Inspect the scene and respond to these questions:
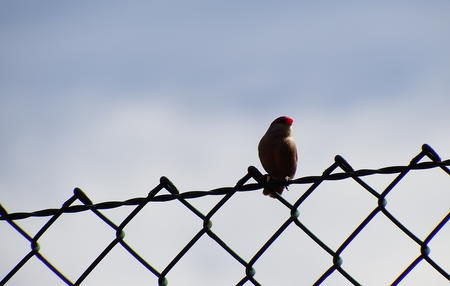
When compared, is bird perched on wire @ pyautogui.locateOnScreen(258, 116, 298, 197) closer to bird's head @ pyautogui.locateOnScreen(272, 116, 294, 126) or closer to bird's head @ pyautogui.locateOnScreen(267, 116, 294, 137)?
bird's head @ pyautogui.locateOnScreen(267, 116, 294, 137)

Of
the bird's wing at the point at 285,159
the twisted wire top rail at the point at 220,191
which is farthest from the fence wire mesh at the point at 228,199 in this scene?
the bird's wing at the point at 285,159

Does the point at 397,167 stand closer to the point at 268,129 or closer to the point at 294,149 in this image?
the point at 294,149

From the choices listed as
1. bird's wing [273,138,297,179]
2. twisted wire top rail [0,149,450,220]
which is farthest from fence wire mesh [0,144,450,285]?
bird's wing [273,138,297,179]

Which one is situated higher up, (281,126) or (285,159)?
(281,126)

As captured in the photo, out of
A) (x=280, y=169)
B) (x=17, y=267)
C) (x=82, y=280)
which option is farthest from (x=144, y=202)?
(x=280, y=169)

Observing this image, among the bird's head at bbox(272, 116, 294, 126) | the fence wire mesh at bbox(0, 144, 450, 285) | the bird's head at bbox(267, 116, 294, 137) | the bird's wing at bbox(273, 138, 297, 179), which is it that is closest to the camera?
the fence wire mesh at bbox(0, 144, 450, 285)

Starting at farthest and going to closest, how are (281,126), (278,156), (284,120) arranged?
(284,120)
(281,126)
(278,156)

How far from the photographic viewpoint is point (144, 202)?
270 centimetres

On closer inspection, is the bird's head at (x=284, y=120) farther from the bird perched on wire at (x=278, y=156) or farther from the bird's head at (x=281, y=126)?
the bird perched on wire at (x=278, y=156)

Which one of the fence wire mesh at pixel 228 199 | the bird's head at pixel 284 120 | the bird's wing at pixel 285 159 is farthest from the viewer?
the bird's head at pixel 284 120

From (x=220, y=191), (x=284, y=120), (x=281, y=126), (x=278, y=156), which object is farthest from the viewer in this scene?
(x=284, y=120)

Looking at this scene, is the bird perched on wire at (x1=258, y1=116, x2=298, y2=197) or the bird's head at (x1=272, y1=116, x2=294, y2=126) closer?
the bird perched on wire at (x1=258, y1=116, x2=298, y2=197)

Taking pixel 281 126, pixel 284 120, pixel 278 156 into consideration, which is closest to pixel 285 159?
pixel 278 156

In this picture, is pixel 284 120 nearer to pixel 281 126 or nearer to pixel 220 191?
pixel 281 126
